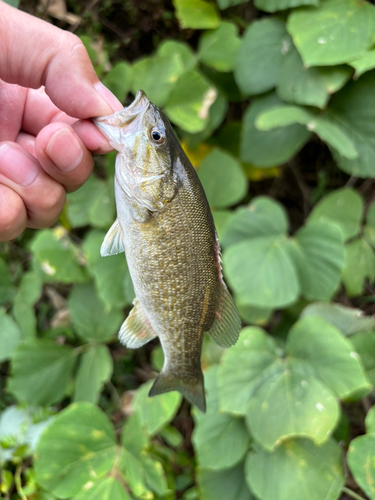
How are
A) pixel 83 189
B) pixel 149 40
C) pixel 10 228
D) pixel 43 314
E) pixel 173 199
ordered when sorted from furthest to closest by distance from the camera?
pixel 43 314
pixel 149 40
pixel 83 189
pixel 10 228
pixel 173 199

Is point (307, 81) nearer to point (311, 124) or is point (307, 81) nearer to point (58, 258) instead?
point (311, 124)

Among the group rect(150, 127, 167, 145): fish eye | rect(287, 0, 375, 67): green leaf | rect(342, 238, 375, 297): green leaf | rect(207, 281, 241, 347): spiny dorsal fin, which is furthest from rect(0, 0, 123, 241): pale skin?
rect(342, 238, 375, 297): green leaf

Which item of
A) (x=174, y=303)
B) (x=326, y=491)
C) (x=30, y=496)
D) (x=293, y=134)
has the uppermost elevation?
(x=174, y=303)

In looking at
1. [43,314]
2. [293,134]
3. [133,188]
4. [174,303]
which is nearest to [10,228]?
[133,188]

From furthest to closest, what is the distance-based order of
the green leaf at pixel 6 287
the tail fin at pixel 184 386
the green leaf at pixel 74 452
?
1. the green leaf at pixel 6 287
2. the green leaf at pixel 74 452
3. the tail fin at pixel 184 386

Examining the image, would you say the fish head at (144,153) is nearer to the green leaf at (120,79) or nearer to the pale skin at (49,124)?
the pale skin at (49,124)

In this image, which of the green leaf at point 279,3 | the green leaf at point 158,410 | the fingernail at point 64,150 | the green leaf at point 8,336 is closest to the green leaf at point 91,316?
the green leaf at point 8,336

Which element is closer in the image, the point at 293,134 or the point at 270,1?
the point at 270,1

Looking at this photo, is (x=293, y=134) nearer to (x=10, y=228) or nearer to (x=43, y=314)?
(x=10, y=228)
